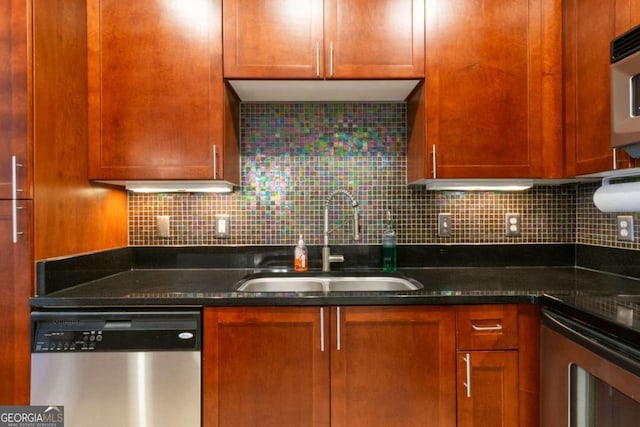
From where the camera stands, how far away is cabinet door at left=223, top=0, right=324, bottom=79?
1.54 m

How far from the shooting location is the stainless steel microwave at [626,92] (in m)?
1.17

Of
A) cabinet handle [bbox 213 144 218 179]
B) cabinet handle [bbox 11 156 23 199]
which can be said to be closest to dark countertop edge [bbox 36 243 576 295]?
cabinet handle [bbox 213 144 218 179]

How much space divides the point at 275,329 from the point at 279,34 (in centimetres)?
120

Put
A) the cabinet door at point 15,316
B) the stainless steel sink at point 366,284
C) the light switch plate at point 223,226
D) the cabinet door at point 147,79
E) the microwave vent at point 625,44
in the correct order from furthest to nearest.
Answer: the light switch plate at point 223,226, the stainless steel sink at point 366,284, the cabinet door at point 147,79, the cabinet door at point 15,316, the microwave vent at point 625,44

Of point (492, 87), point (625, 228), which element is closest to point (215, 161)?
point (492, 87)

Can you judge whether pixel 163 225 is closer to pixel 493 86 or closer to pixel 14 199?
pixel 14 199

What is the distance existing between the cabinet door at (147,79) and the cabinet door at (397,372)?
3.28 feet

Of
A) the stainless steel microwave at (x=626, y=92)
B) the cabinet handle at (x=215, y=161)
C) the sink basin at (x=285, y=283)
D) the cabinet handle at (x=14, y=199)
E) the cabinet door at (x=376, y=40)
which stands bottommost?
the sink basin at (x=285, y=283)

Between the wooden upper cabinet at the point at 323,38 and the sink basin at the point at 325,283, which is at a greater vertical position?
the wooden upper cabinet at the point at 323,38

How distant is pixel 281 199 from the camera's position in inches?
74.9

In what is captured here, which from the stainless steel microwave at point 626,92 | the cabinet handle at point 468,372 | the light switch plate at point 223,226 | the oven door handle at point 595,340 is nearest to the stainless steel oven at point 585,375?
the oven door handle at point 595,340

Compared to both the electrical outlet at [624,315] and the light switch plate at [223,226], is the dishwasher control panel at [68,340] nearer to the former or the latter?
the light switch plate at [223,226]

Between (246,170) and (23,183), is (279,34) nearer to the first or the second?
(246,170)

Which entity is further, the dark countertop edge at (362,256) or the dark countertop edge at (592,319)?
the dark countertop edge at (362,256)
